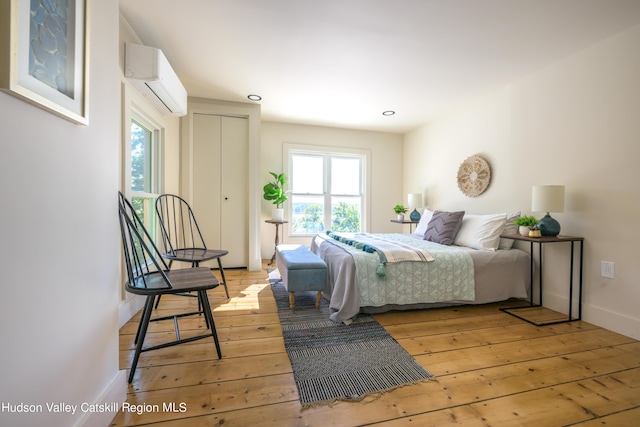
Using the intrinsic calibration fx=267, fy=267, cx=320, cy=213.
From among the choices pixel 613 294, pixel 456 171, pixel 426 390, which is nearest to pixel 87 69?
pixel 426 390

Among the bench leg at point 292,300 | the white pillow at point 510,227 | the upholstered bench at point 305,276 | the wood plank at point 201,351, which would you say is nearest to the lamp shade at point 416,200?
the white pillow at point 510,227

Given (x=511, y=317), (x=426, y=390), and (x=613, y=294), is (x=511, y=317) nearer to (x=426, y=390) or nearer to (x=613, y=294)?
(x=613, y=294)

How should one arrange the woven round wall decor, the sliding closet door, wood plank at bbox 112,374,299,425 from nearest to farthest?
wood plank at bbox 112,374,299,425 → the woven round wall decor → the sliding closet door

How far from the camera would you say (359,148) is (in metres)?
5.05

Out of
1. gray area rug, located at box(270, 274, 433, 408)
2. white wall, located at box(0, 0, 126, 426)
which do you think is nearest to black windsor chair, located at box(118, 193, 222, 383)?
white wall, located at box(0, 0, 126, 426)

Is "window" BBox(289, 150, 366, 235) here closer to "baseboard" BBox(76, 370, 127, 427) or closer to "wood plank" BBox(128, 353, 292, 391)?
"wood plank" BBox(128, 353, 292, 391)

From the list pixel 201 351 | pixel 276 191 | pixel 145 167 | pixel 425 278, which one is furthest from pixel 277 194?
pixel 201 351

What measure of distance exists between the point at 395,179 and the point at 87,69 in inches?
191

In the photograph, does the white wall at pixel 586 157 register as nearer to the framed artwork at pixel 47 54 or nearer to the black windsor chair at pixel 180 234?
the black windsor chair at pixel 180 234

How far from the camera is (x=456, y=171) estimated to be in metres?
3.90

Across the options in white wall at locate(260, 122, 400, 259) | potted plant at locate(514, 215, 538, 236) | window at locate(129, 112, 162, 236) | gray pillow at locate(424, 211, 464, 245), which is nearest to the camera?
potted plant at locate(514, 215, 538, 236)

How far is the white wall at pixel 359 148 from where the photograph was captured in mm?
4637

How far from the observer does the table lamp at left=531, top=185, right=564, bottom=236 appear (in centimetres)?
232

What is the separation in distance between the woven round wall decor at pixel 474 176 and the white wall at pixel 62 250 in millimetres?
3699
